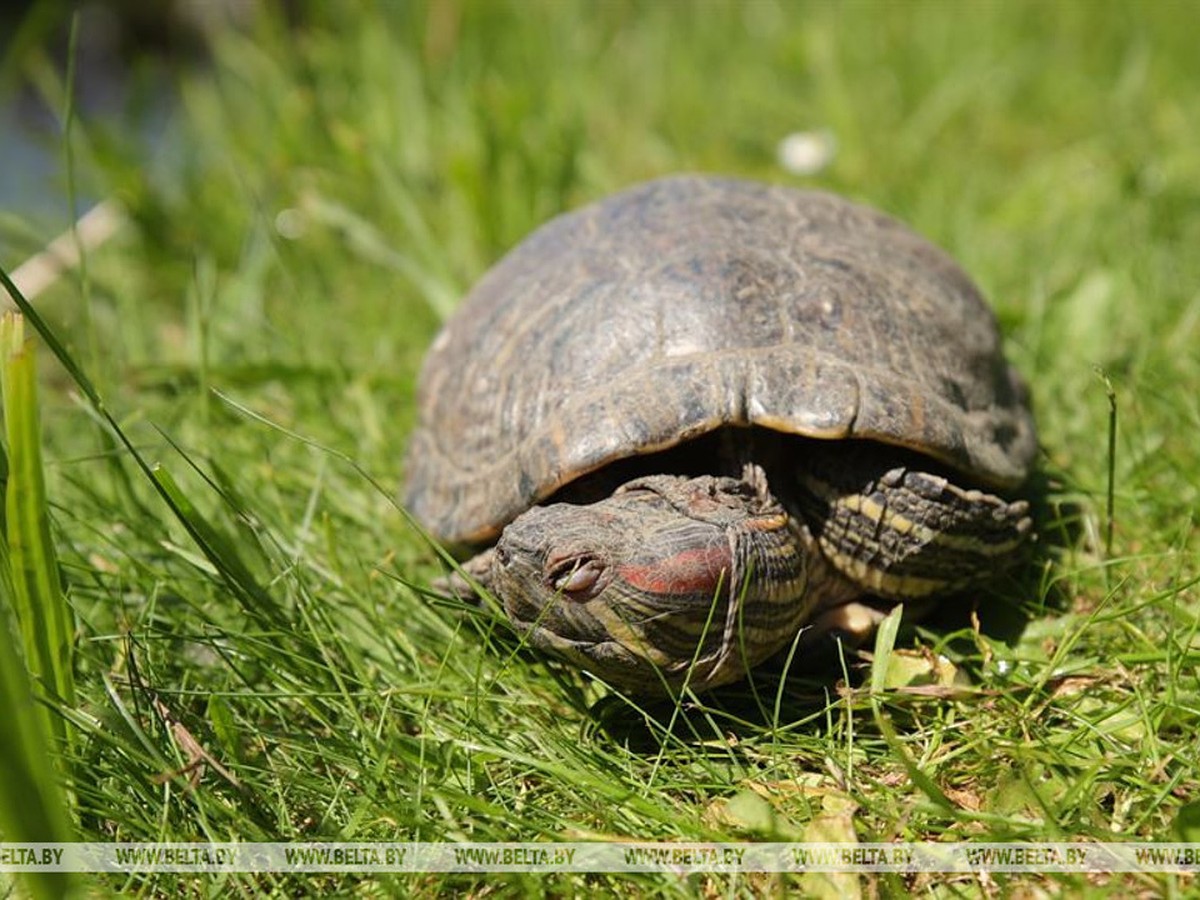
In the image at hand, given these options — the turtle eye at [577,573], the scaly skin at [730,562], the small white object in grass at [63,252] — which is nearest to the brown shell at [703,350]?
the scaly skin at [730,562]

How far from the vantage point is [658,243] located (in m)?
2.62

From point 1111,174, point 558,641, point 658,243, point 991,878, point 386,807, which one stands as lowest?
point 991,878

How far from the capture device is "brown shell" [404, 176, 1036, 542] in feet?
7.37

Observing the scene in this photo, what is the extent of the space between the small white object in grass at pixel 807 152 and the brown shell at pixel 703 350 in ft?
6.44

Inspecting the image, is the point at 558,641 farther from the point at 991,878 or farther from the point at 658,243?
the point at 658,243

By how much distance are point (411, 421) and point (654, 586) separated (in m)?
1.76

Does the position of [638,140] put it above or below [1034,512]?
above

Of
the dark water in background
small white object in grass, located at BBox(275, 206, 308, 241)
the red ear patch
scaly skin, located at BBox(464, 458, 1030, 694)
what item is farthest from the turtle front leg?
the dark water in background

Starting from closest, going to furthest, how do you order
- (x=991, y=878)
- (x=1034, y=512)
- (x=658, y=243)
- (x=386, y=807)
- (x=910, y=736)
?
(x=991, y=878) → (x=386, y=807) → (x=910, y=736) → (x=658, y=243) → (x=1034, y=512)

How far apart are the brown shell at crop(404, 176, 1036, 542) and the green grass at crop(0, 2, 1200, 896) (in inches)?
12.7

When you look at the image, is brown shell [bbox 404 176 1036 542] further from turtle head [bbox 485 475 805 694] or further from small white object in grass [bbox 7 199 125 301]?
small white object in grass [bbox 7 199 125 301]

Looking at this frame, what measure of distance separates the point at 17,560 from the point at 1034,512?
2307 mm

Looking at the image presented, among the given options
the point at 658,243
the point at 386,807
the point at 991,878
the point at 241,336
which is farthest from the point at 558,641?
the point at 241,336

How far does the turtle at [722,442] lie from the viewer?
2053mm
